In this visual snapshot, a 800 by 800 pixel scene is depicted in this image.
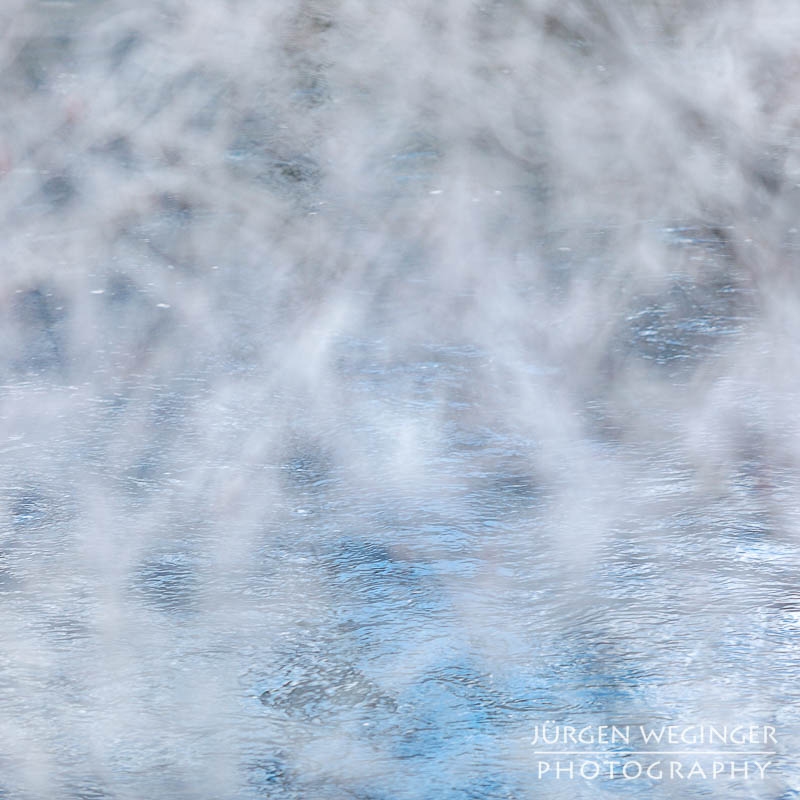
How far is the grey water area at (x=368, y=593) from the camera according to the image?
9.34ft

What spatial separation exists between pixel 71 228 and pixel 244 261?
1.02 metres

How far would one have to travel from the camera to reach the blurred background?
3002 mm

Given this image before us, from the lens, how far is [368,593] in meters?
3.43

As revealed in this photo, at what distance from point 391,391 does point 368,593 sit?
51.1 inches

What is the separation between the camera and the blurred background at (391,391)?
3.00m

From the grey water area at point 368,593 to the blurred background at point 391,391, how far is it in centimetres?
1

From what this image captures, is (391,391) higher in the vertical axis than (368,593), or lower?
higher

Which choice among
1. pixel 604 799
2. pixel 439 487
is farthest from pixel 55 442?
pixel 604 799

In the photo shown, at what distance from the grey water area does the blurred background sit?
1 centimetres

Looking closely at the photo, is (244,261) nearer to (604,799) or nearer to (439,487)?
(439,487)

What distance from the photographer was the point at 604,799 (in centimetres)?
268

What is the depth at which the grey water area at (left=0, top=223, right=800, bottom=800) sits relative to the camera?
285cm

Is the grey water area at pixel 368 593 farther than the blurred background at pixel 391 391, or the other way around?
the blurred background at pixel 391 391

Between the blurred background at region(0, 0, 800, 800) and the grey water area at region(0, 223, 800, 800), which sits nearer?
the grey water area at region(0, 223, 800, 800)
